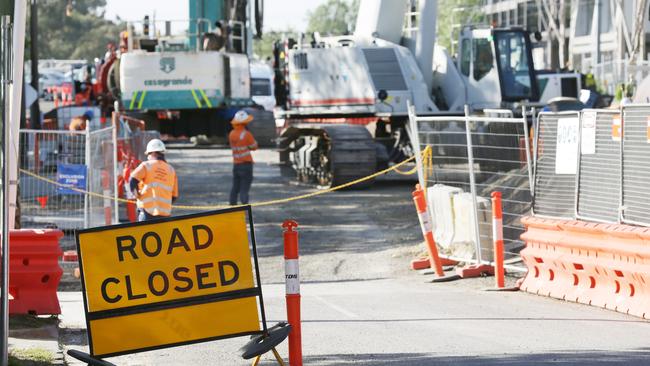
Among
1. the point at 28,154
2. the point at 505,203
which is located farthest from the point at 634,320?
the point at 28,154

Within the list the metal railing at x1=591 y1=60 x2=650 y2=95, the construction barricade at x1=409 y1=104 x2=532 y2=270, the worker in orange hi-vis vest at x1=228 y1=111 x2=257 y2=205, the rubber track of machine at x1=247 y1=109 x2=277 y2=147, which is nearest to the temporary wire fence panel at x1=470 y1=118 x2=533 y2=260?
the construction barricade at x1=409 y1=104 x2=532 y2=270

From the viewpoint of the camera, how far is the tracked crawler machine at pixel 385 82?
27797mm

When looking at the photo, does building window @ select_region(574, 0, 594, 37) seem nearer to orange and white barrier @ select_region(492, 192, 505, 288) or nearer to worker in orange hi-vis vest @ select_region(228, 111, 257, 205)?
worker in orange hi-vis vest @ select_region(228, 111, 257, 205)

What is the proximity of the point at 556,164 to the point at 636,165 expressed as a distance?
170 cm

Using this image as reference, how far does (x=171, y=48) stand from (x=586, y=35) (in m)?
52.0

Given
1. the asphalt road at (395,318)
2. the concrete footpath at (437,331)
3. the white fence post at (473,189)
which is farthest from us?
the white fence post at (473,189)

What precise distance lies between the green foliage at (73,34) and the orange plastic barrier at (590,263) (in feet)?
310

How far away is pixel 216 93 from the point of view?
1319 inches

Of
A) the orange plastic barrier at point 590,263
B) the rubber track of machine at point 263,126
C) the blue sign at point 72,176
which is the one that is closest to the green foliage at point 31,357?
the orange plastic barrier at point 590,263

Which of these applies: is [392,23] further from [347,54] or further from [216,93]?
[216,93]

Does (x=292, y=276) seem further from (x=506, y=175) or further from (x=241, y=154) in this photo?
(x=241, y=154)

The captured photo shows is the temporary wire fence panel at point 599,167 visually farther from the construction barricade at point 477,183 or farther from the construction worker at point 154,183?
the construction worker at point 154,183

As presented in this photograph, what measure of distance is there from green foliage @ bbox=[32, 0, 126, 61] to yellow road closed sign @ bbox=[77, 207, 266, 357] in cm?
9863

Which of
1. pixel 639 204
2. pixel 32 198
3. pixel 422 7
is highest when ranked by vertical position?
pixel 422 7
